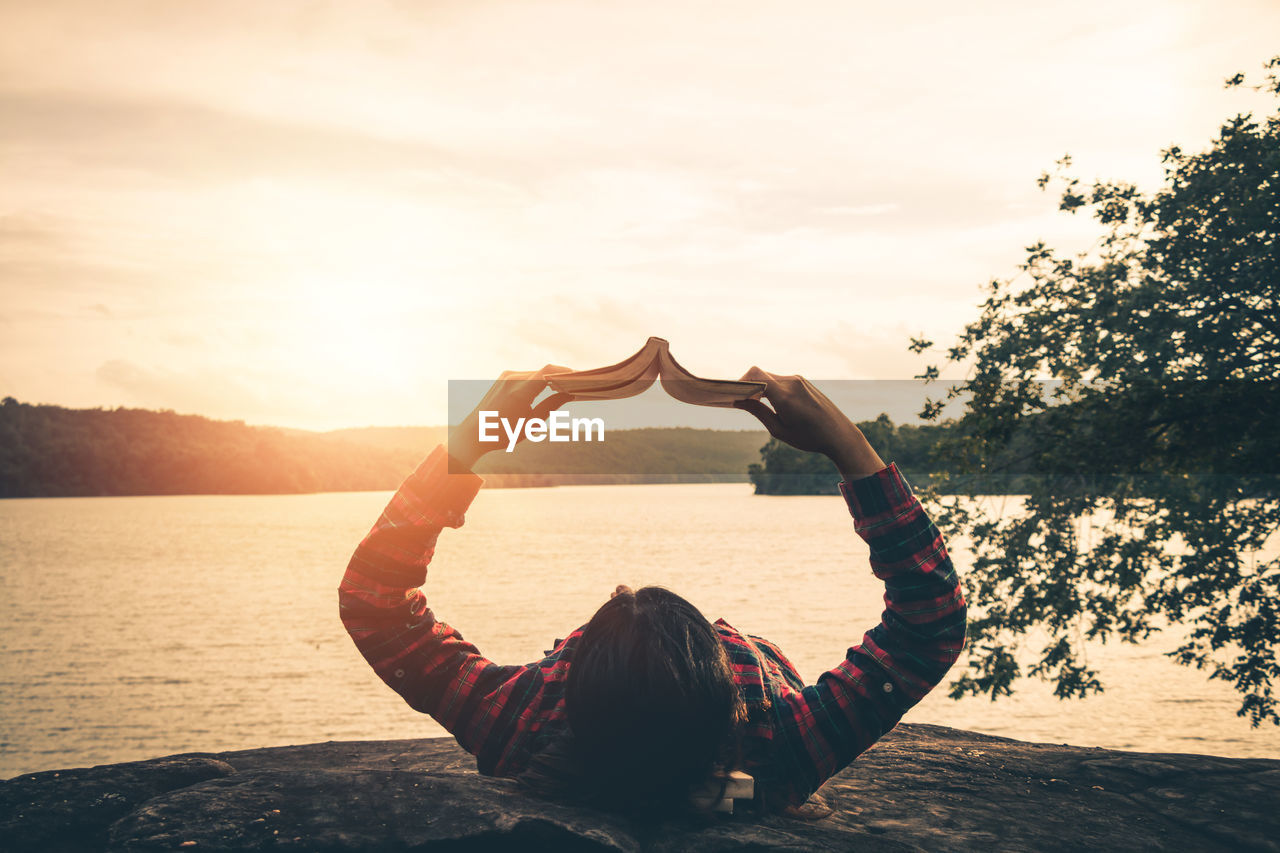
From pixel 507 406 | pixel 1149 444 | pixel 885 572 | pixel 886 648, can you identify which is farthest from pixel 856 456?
pixel 1149 444

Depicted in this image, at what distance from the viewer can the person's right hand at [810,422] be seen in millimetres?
1816

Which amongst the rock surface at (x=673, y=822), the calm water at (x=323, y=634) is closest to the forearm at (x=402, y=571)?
the rock surface at (x=673, y=822)

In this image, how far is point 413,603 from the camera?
81.4 inches

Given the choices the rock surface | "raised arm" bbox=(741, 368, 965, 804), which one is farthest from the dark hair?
"raised arm" bbox=(741, 368, 965, 804)

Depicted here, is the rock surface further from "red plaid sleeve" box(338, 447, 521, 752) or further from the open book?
the open book

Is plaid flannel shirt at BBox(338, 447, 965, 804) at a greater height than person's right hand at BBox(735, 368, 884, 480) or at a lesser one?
lesser

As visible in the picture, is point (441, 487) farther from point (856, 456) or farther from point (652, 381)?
point (856, 456)

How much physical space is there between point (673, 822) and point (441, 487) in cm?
103

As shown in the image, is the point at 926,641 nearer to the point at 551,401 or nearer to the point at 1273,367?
the point at 551,401

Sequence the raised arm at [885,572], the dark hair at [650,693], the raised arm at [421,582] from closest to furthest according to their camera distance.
→ 1. the dark hair at [650,693]
2. the raised arm at [885,572]
3. the raised arm at [421,582]

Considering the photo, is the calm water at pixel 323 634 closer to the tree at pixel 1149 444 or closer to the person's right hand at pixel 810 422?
the tree at pixel 1149 444

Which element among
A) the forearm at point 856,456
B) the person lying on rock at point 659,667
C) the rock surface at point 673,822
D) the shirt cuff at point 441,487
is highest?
the forearm at point 856,456

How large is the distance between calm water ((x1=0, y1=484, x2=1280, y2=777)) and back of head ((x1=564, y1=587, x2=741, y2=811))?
1054cm

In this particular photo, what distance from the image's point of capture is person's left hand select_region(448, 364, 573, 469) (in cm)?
191
